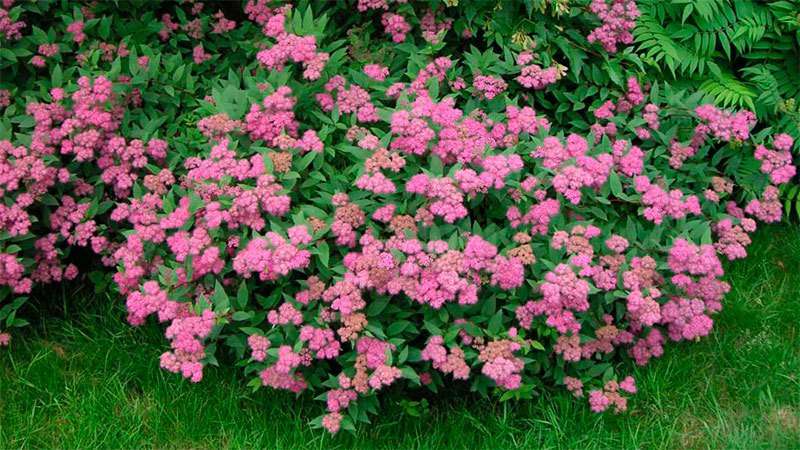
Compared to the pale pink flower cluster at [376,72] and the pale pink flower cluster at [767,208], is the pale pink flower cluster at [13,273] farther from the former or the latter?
the pale pink flower cluster at [767,208]

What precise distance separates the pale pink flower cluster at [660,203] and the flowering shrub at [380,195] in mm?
12

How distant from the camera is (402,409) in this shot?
12.8 feet

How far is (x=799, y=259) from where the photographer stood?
4.72 m

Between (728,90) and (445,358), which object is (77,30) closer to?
(445,358)

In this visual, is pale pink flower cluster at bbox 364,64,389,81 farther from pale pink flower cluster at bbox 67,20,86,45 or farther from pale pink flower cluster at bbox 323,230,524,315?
pale pink flower cluster at bbox 67,20,86,45

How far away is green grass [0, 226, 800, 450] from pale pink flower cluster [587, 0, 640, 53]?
150 cm

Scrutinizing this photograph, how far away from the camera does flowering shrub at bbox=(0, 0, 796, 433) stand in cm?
343

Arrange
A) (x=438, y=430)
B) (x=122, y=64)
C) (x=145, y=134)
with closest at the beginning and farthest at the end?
1. (x=438, y=430)
2. (x=145, y=134)
3. (x=122, y=64)

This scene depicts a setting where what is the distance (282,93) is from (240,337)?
1.12 meters

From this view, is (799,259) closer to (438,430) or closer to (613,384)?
(613,384)

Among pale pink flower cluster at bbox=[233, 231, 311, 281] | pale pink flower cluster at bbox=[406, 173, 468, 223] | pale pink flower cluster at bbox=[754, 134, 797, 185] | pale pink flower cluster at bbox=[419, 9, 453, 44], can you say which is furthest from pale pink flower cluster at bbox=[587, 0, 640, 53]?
pale pink flower cluster at bbox=[233, 231, 311, 281]

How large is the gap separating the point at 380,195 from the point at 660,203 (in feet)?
4.10

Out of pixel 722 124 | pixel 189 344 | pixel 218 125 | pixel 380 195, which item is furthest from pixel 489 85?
pixel 189 344

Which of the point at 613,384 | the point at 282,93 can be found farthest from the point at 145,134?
the point at 613,384
